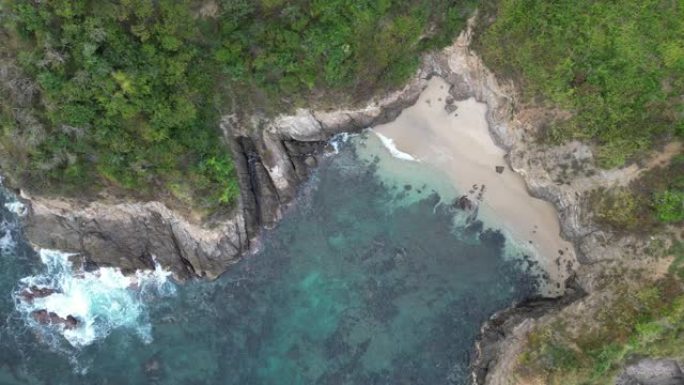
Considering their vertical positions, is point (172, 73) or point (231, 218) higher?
point (172, 73)

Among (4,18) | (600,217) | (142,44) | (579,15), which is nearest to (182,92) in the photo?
(142,44)

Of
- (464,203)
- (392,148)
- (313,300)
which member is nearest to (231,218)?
(313,300)

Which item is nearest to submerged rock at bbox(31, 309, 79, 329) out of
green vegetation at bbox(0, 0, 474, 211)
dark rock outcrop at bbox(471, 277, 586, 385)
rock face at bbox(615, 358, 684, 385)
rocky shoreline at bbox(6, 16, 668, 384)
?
rocky shoreline at bbox(6, 16, 668, 384)

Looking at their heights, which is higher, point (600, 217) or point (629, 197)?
point (629, 197)

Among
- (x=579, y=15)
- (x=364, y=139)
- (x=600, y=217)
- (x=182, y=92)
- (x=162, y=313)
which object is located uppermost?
(x=579, y=15)

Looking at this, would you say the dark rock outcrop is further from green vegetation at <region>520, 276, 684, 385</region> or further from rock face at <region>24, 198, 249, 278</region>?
rock face at <region>24, 198, 249, 278</region>

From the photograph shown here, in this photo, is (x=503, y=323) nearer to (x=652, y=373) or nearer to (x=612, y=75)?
(x=652, y=373)

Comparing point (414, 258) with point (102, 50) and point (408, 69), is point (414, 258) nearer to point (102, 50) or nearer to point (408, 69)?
point (408, 69)

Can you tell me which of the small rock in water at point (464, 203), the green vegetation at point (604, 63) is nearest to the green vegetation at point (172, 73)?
the green vegetation at point (604, 63)
